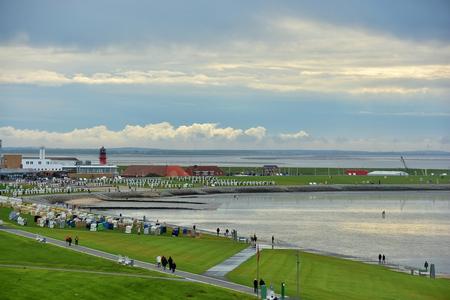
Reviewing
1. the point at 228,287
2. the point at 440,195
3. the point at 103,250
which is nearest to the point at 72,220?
the point at 103,250

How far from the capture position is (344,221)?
95.7 m

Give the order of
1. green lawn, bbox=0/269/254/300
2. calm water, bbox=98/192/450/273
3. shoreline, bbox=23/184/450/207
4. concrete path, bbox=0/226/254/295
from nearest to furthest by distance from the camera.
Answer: green lawn, bbox=0/269/254/300
concrete path, bbox=0/226/254/295
calm water, bbox=98/192/450/273
shoreline, bbox=23/184/450/207

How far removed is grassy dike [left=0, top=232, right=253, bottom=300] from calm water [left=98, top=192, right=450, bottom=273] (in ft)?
81.0

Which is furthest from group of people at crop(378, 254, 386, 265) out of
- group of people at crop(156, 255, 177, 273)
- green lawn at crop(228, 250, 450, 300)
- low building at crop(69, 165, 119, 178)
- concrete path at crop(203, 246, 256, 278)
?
low building at crop(69, 165, 119, 178)

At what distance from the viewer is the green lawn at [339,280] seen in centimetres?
4612

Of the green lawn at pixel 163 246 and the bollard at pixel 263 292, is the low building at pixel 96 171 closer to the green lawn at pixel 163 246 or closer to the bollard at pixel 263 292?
the green lawn at pixel 163 246

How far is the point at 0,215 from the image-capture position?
78.6 metres

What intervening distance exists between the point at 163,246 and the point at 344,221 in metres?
38.9

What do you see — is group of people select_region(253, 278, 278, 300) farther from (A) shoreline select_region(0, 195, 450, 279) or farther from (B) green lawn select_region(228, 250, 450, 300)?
(A) shoreline select_region(0, 195, 450, 279)

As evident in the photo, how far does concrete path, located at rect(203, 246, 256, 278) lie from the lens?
48.8 m

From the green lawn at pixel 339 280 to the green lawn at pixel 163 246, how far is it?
3.11 meters

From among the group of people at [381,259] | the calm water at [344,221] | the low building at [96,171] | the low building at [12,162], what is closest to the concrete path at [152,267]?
the group of people at [381,259]

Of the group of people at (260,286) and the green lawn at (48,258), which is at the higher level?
the green lawn at (48,258)

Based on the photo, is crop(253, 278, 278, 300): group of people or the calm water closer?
crop(253, 278, 278, 300): group of people
